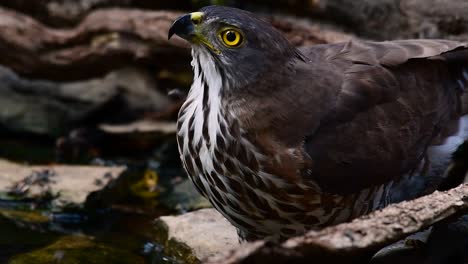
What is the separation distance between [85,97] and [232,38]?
434 centimetres

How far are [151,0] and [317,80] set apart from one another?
366cm

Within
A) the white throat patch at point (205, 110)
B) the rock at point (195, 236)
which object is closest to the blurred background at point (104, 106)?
the rock at point (195, 236)

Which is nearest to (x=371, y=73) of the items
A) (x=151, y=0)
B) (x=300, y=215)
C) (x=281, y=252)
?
(x=300, y=215)

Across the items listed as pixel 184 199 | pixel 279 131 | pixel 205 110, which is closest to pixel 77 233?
pixel 184 199

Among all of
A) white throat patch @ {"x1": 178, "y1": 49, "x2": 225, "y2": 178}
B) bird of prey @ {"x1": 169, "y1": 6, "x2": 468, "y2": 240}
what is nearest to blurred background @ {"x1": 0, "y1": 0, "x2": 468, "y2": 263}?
white throat patch @ {"x1": 178, "y1": 49, "x2": 225, "y2": 178}

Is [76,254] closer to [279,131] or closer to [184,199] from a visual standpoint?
[184,199]

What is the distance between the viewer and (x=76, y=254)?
5.48 m

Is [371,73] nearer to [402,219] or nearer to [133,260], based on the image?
[402,219]

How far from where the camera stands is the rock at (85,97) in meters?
8.53

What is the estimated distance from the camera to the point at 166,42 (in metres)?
7.47

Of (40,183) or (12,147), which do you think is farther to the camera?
(12,147)

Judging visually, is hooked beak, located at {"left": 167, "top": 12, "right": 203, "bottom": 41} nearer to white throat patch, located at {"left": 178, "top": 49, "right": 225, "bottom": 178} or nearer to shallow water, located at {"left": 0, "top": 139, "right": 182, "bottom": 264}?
white throat patch, located at {"left": 178, "top": 49, "right": 225, "bottom": 178}

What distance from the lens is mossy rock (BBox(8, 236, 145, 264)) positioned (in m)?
5.30

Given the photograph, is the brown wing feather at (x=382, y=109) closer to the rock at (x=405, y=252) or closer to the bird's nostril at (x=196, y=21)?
the rock at (x=405, y=252)
